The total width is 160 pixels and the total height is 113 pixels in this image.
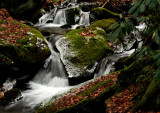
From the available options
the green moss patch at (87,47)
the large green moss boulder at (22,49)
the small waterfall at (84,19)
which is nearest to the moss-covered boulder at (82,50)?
the green moss patch at (87,47)

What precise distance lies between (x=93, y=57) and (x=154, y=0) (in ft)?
21.5

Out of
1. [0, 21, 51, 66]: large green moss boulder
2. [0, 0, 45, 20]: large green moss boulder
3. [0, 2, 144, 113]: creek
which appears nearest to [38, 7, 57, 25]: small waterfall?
[0, 0, 45, 20]: large green moss boulder

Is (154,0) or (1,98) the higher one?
(154,0)

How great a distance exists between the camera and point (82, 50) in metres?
7.91

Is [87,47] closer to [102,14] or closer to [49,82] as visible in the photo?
[49,82]

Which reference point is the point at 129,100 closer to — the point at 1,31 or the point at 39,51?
the point at 39,51

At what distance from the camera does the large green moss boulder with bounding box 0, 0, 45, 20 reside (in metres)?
14.1

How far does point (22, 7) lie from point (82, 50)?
10231 millimetres

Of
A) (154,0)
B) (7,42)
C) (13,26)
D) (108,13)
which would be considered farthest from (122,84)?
(108,13)

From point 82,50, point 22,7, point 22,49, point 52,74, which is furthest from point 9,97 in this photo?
point 22,7

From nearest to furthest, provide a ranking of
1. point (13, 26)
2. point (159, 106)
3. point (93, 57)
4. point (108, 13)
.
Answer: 1. point (159, 106)
2. point (93, 57)
3. point (13, 26)
4. point (108, 13)

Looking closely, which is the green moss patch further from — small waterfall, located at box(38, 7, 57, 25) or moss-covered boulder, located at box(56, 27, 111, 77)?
small waterfall, located at box(38, 7, 57, 25)

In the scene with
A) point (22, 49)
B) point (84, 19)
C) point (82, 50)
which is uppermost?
point (84, 19)

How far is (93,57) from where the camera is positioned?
25.5ft
